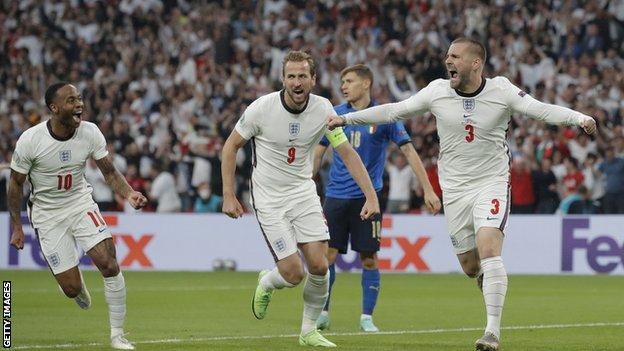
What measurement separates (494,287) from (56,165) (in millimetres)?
3983

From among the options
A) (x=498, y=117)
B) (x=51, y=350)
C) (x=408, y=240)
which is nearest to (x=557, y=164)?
(x=408, y=240)

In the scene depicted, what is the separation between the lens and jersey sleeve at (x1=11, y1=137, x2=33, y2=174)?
1141cm

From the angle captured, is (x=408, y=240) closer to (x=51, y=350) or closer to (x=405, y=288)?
(x=405, y=288)

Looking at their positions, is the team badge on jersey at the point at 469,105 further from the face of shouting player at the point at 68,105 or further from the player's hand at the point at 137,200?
the face of shouting player at the point at 68,105

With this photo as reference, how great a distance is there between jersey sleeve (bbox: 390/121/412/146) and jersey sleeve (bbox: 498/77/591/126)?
238cm

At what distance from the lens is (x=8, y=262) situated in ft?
78.7

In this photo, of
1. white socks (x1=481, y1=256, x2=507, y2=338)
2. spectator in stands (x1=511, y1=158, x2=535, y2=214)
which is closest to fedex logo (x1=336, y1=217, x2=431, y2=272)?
spectator in stands (x1=511, y1=158, x2=535, y2=214)

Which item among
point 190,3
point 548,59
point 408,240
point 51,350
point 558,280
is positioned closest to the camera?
point 51,350

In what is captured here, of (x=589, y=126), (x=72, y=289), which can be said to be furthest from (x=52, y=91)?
(x=589, y=126)

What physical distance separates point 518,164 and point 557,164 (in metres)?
0.93

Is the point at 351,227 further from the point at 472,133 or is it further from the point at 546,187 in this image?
the point at 546,187

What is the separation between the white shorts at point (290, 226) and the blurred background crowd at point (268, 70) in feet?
41.1

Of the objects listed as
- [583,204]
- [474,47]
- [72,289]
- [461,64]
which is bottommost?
[583,204]

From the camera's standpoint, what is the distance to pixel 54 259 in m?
11.6
